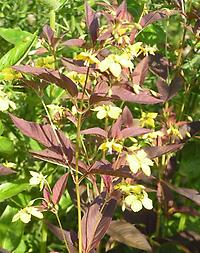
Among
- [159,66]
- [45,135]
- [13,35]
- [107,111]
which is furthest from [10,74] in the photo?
[159,66]

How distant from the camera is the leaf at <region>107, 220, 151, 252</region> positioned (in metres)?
1.63

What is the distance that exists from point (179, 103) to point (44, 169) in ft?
1.79

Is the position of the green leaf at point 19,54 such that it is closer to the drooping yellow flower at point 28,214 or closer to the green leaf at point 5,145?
the green leaf at point 5,145

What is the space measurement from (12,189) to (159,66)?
65 centimetres

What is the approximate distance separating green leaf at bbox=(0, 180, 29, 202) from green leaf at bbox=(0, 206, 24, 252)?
182 mm

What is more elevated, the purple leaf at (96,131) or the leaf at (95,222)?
the purple leaf at (96,131)

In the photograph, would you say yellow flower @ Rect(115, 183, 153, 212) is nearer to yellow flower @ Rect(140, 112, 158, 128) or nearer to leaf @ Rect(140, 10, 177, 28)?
yellow flower @ Rect(140, 112, 158, 128)

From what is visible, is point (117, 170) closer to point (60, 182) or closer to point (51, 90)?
point (60, 182)

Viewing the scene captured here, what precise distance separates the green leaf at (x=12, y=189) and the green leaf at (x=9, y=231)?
18cm

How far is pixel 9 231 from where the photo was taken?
71.1 inches

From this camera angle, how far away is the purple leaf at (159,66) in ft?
6.33

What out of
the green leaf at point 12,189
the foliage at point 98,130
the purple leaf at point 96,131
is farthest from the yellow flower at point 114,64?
the green leaf at point 12,189

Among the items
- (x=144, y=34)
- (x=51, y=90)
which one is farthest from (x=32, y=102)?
(x=144, y=34)

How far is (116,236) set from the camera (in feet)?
5.54
